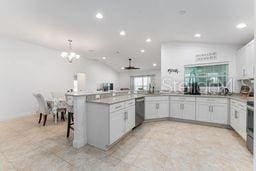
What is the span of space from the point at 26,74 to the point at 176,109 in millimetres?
5737

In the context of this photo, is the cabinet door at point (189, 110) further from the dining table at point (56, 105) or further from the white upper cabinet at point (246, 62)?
the dining table at point (56, 105)

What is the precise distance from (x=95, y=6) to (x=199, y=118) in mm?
4156

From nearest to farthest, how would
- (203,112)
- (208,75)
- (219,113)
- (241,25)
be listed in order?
(241,25) → (219,113) → (203,112) → (208,75)

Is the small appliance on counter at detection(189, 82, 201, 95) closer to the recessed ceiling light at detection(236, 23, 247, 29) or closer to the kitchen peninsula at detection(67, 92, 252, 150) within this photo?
the kitchen peninsula at detection(67, 92, 252, 150)

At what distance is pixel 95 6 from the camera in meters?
2.85

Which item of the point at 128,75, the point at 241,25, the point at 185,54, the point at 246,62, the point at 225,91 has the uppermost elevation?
the point at 241,25

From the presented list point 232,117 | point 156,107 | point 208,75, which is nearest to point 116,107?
point 156,107

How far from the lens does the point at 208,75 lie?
4.77m

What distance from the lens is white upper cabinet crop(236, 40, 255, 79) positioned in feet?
10.7

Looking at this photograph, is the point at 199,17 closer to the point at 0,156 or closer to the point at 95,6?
the point at 95,6

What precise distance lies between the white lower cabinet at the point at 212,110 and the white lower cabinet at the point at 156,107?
38.5 inches

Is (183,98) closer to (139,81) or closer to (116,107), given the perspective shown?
→ (116,107)

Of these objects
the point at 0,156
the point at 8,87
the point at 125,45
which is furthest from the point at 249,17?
the point at 8,87

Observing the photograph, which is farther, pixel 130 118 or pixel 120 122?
pixel 130 118
